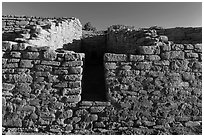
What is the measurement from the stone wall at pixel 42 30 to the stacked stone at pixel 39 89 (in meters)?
1.27

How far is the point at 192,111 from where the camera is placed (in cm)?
458

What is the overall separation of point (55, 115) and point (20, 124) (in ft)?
2.45

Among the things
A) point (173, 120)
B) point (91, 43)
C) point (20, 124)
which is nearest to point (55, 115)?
point (20, 124)

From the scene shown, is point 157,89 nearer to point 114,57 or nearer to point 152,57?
point 152,57

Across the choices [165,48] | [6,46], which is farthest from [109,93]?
[6,46]

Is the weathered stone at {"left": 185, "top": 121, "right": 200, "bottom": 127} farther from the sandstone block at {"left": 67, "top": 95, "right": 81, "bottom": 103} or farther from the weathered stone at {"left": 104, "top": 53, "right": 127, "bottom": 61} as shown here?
the sandstone block at {"left": 67, "top": 95, "right": 81, "bottom": 103}

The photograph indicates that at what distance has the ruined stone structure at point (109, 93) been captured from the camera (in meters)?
4.48

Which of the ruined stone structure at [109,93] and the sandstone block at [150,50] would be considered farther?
the sandstone block at [150,50]

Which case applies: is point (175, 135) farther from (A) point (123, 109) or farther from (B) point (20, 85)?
(B) point (20, 85)

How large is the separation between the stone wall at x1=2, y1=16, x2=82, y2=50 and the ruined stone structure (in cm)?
140

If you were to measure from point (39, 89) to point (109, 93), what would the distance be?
1.48 metres

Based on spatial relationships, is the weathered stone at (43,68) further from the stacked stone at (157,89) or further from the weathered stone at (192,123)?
the weathered stone at (192,123)

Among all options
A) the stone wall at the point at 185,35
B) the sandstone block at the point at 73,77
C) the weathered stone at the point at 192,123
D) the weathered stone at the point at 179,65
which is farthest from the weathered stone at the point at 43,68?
the stone wall at the point at 185,35

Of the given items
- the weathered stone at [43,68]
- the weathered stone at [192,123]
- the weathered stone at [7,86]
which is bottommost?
the weathered stone at [192,123]
